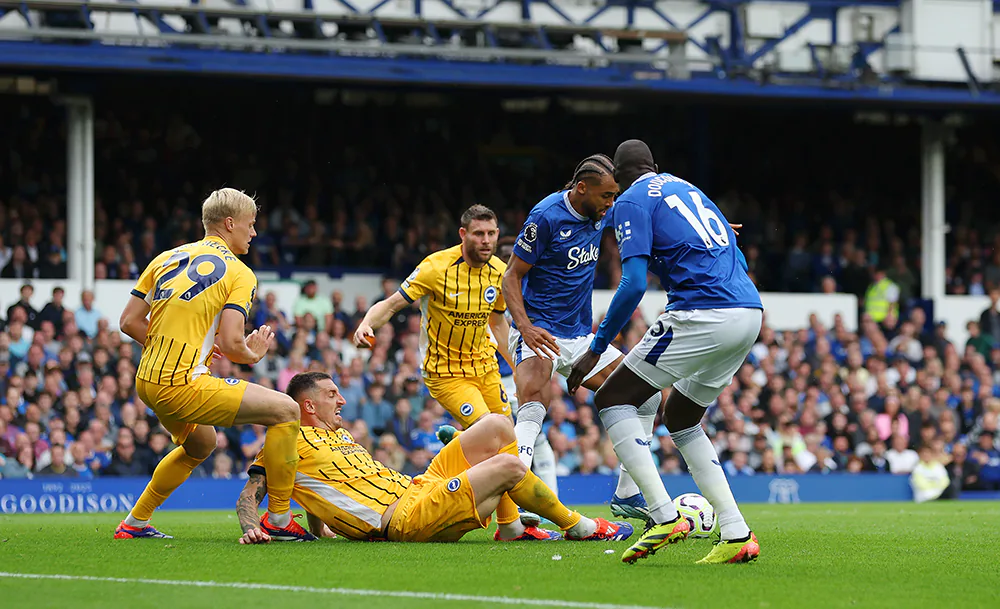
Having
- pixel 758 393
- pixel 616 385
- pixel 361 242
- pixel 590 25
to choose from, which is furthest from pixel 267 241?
pixel 616 385

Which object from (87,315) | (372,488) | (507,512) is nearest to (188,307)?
(372,488)

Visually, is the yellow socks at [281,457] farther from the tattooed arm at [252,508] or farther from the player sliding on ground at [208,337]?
the tattooed arm at [252,508]

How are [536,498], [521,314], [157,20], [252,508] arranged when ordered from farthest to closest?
[157,20] → [521,314] → [252,508] → [536,498]

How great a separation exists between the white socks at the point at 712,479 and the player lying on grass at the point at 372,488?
98cm

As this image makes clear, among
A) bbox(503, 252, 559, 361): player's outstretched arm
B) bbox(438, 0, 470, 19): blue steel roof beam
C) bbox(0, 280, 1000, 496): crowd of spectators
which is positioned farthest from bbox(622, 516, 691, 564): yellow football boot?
bbox(438, 0, 470, 19): blue steel roof beam

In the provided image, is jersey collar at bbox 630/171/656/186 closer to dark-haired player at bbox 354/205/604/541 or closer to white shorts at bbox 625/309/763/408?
white shorts at bbox 625/309/763/408

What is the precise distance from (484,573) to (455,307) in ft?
12.3

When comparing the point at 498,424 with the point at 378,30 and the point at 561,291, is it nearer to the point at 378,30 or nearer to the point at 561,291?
the point at 561,291

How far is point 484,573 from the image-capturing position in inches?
273

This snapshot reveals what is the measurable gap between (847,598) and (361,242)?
17354mm

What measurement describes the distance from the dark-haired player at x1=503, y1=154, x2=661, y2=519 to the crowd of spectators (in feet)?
25.0

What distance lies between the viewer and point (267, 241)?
22.6m

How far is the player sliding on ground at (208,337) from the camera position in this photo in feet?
26.3

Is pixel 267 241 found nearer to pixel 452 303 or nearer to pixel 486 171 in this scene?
pixel 486 171
